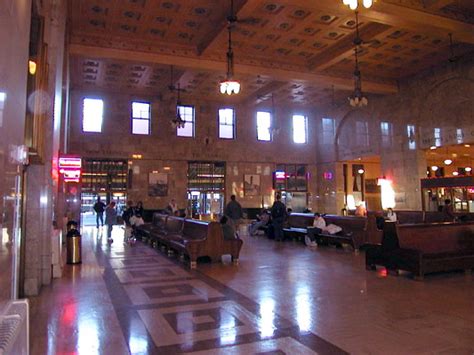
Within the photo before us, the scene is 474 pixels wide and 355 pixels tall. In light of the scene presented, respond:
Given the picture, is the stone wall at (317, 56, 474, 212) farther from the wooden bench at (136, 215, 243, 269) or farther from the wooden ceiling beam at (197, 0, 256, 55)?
the wooden bench at (136, 215, 243, 269)

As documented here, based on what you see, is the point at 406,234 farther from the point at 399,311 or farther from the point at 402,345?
the point at 402,345

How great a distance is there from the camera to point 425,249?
23.4ft

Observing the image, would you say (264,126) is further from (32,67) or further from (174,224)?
(32,67)

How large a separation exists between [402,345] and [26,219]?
532 cm

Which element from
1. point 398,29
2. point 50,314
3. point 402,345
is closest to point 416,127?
point 398,29

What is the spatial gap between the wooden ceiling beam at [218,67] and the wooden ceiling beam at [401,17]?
457 centimetres

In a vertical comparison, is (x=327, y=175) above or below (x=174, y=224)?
above

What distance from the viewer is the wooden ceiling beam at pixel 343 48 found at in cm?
1281

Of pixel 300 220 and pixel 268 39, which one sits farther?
pixel 268 39

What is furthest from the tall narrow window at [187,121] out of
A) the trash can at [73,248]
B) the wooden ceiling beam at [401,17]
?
the trash can at [73,248]

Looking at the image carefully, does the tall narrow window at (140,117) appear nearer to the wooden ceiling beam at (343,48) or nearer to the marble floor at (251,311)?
the wooden ceiling beam at (343,48)

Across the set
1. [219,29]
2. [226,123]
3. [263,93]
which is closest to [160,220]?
[219,29]

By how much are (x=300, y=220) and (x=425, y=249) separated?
633 cm

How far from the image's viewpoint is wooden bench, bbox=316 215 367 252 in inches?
393
